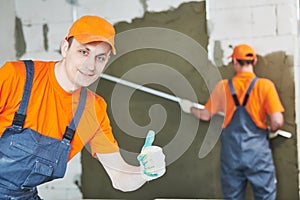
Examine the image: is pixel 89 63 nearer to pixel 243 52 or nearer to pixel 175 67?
Answer: pixel 175 67

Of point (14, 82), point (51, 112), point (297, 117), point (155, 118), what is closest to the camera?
point (14, 82)

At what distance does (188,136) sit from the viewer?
258cm

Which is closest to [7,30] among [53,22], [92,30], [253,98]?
[53,22]

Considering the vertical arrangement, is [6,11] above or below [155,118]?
above

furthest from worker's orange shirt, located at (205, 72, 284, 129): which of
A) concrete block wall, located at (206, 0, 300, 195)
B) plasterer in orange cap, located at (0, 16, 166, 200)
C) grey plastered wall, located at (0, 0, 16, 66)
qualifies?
grey plastered wall, located at (0, 0, 16, 66)

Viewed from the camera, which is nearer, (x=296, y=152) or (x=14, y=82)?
(x=14, y=82)

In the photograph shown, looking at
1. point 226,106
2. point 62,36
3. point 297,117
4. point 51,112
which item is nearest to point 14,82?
point 51,112

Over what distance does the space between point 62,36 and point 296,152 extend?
1.45m

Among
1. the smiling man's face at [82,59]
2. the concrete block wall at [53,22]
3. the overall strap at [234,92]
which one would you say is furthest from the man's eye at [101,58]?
the overall strap at [234,92]

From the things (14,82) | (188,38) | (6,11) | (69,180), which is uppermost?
(6,11)

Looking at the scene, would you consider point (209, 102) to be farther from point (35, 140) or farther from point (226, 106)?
point (35, 140)

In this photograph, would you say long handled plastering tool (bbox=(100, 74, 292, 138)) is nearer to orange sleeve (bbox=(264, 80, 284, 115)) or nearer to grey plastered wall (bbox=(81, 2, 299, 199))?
grey plastered wall (bbox=(81, 2, 299, 199))

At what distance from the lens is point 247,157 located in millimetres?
2467

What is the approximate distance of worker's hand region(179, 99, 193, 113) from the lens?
258 centimetres
